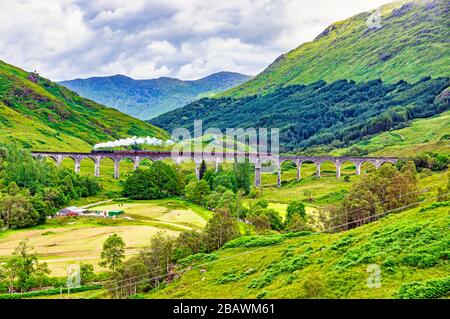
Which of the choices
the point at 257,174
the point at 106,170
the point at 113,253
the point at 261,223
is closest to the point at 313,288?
the point at 113,253

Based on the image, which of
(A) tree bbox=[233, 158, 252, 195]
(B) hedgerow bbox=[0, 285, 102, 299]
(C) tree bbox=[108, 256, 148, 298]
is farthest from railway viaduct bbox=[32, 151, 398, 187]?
(C) tree bbox=[108, 256, 148, 298]

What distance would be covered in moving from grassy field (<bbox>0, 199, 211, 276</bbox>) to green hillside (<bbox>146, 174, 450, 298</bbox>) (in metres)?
21.7

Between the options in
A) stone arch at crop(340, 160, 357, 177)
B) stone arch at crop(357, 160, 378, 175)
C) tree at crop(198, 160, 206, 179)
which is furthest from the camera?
stone arch at crop(340, 160, 357, 177)

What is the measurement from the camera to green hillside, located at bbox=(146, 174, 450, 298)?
33.5m

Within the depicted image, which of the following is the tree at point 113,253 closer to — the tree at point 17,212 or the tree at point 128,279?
the tree at point 128,279

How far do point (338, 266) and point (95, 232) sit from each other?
193 feet

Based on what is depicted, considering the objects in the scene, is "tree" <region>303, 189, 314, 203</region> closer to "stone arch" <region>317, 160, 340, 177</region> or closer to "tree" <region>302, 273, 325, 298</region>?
"stone arch" <region>317, 160, 340, 177</region>

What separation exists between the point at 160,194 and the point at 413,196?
8285 centimetres

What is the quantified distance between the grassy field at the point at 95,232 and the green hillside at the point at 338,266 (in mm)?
21666

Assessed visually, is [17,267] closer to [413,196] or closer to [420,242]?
[420,242]

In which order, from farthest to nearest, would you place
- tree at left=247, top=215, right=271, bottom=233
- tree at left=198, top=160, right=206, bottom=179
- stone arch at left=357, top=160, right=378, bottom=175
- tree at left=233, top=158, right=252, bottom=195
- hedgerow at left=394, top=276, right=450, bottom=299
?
stone arch at left=357, top=160, right=378, bottom=175, tree at left=198, top=160, right=206, bottom=179, tree at left=233, top=158, right=252, bottom=195, tree at left=247, top=215, right=271, bottom=233, hedgerow at left=394, top=276, right=450, bottom=299

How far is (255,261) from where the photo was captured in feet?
177

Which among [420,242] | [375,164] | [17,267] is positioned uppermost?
[375,164]
